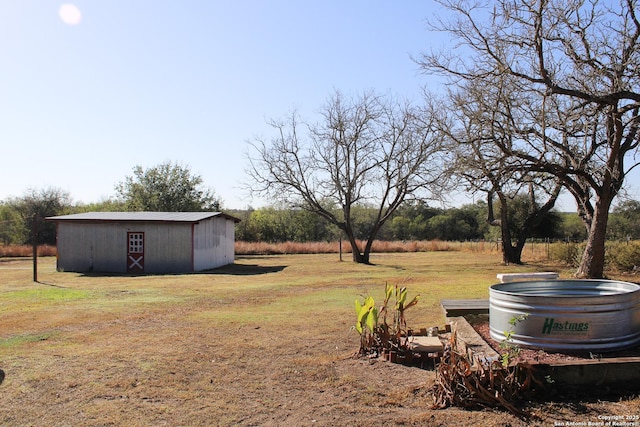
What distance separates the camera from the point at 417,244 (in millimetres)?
45188

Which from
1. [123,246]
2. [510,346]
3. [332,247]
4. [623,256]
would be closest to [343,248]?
[332,247]

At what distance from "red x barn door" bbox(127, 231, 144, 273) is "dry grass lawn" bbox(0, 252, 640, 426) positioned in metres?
11.9

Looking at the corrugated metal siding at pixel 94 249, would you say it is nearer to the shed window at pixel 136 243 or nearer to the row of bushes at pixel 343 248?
the shed window at pixel 136 243

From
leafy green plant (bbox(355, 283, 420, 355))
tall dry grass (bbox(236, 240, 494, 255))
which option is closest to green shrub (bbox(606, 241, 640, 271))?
leafy green plant (bbox(355, 283, 420, 355))

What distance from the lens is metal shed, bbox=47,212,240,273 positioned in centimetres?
2438

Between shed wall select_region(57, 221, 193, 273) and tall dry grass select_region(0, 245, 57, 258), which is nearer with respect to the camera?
shed wall select_region(57, 221, 193, 273)

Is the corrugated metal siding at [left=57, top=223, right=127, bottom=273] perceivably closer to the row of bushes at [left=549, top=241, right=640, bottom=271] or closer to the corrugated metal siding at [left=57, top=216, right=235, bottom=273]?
the corrugated metal siding at [left=57, top=216, right=235, bottom=273]

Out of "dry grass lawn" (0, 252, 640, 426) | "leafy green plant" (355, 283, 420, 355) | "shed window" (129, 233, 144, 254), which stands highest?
"shed window" (129, 233, 144, 254)

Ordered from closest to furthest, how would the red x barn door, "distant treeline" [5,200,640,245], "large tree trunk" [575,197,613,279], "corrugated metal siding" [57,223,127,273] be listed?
1. "large tree trunk" [575,197,613,279]
2. the red x barn door
3. "corrugated metal siding" [57,223,127,273]
4. "distant treeline" [5,200,640,245]

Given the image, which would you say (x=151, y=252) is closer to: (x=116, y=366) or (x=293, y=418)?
(x=116, y=366)

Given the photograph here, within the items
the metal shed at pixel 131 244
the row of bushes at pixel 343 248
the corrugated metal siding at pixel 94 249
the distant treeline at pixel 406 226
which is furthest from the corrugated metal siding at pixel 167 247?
the distant treeline at pixel 406 226

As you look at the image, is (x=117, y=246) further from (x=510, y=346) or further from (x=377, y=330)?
(x=510, y=346)

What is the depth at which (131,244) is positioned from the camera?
2466cm

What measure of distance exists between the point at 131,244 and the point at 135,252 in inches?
15.7
